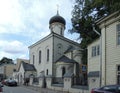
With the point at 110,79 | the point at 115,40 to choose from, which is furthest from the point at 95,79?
the point at 115,40

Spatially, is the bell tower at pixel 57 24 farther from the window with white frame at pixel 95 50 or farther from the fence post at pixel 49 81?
the window with white frame at pixel 95 50

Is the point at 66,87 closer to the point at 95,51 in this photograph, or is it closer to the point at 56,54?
the point at 95,51

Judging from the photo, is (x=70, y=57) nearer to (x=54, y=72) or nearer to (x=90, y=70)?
(x=54, y=72)

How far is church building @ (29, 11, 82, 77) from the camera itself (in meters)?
51.4

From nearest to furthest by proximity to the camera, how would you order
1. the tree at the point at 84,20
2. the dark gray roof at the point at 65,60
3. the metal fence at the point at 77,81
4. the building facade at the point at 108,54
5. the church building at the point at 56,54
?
1. the building facade at the point at 108,54
2. the metal fence at the point at 77,81
3. the tree at the point at 84,20
4. the dark gray roof at the point at 65,60
5. the church building at the point at 56,54

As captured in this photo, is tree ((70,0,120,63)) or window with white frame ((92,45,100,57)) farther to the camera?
→ tree ((70,0,120,63))

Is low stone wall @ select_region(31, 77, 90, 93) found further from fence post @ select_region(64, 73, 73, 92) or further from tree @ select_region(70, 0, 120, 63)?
tree @ select_region(70, 0, 120, 63)

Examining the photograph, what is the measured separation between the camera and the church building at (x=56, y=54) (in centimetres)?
5138

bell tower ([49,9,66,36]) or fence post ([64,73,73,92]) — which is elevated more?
bell tower ([49,9,66,36])

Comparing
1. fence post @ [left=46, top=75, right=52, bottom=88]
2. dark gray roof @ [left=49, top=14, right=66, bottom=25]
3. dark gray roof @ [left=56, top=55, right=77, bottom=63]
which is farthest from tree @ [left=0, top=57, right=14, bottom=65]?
fence post @ [left=46, top=75, right=52, bottom=88]

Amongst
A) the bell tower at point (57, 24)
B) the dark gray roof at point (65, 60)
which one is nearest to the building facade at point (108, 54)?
the dark gray roof at point (65, 60)

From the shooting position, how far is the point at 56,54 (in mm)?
55312

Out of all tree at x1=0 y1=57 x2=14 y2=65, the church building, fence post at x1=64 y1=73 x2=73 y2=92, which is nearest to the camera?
fence post at x1=64 y1=73 x2=73 y2=92

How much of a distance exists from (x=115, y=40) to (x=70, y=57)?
26.9 meters
